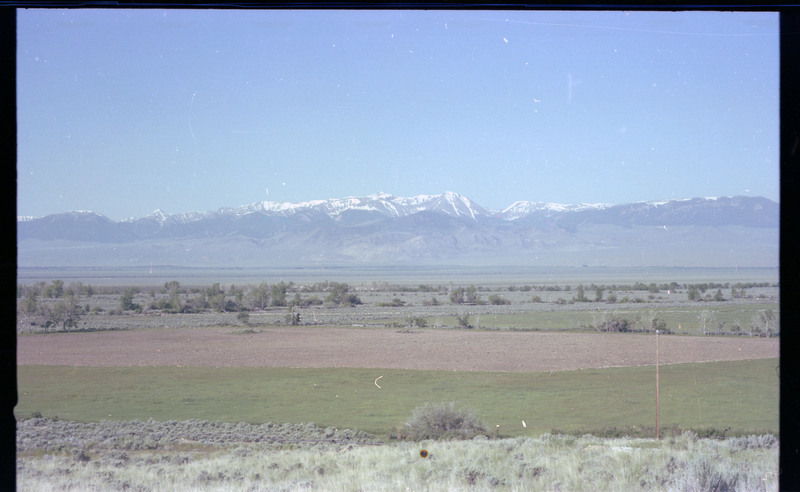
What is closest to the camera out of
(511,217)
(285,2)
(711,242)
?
(285,2)

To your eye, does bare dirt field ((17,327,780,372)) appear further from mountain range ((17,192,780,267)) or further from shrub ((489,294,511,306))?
shrub ((489,294,511,306))

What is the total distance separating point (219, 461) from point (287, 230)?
437 centimetres

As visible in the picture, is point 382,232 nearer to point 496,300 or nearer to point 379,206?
point 379,206

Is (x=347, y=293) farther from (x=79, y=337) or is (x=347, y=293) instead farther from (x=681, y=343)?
(x=681, y=343)

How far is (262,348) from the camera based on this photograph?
10805 millimetres

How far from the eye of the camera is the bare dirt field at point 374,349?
33.3ft

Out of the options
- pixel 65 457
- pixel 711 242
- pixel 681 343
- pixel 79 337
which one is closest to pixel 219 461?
pixel 65 457

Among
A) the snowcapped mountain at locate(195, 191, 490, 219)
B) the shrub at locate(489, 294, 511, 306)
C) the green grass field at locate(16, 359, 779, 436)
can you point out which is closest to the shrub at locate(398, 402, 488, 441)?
the green grass field at locate(16, 359, 779, 436)

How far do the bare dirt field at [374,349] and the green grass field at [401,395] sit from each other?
0.27 meters

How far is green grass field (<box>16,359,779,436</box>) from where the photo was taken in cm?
830

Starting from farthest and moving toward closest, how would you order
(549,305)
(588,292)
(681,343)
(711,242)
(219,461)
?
(588,292) → (549,305) → (681,343) → (711,242) → (219,461)

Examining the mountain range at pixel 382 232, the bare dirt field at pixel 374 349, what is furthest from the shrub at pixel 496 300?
the bare dirt field at pixel 374 349

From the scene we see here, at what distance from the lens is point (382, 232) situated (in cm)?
1306

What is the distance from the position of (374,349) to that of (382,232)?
2.87m
